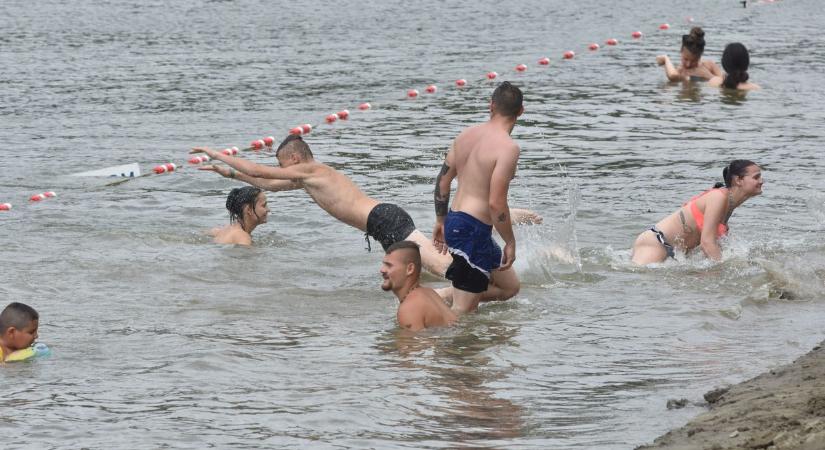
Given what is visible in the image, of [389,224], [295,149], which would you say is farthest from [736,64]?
[295,149]

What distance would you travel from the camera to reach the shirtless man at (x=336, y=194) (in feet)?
37.0

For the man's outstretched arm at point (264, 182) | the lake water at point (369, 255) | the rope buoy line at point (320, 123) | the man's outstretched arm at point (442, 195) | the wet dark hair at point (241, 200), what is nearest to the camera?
the lake water at point (369, 255)

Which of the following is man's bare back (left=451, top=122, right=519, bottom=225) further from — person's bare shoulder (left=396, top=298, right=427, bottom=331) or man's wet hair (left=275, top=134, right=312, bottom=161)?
man's wet hair (left=275, top=134, right=312, bottom=161)

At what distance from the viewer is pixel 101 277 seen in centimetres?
1174

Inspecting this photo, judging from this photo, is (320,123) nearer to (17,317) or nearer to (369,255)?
(369,255)

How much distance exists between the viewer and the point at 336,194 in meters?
11.5

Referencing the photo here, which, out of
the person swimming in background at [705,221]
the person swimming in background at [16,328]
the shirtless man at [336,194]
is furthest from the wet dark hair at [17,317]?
the person swimming in background at [705,221]

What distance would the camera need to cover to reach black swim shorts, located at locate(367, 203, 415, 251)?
1128 centimetres

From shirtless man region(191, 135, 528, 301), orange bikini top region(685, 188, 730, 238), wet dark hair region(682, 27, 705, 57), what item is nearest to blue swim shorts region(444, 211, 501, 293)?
shirtless man region(191, 135, 528, 301)

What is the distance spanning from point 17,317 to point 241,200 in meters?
4.12

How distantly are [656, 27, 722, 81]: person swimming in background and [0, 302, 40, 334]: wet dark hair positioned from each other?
15.3 m

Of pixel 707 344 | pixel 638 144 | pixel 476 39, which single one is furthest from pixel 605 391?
pixel 476 39

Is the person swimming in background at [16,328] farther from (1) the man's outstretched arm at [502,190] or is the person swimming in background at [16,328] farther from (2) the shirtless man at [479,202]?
(1) the man's outstretched arm at [502,190]

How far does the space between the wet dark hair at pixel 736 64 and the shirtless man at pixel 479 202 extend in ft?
41.6
